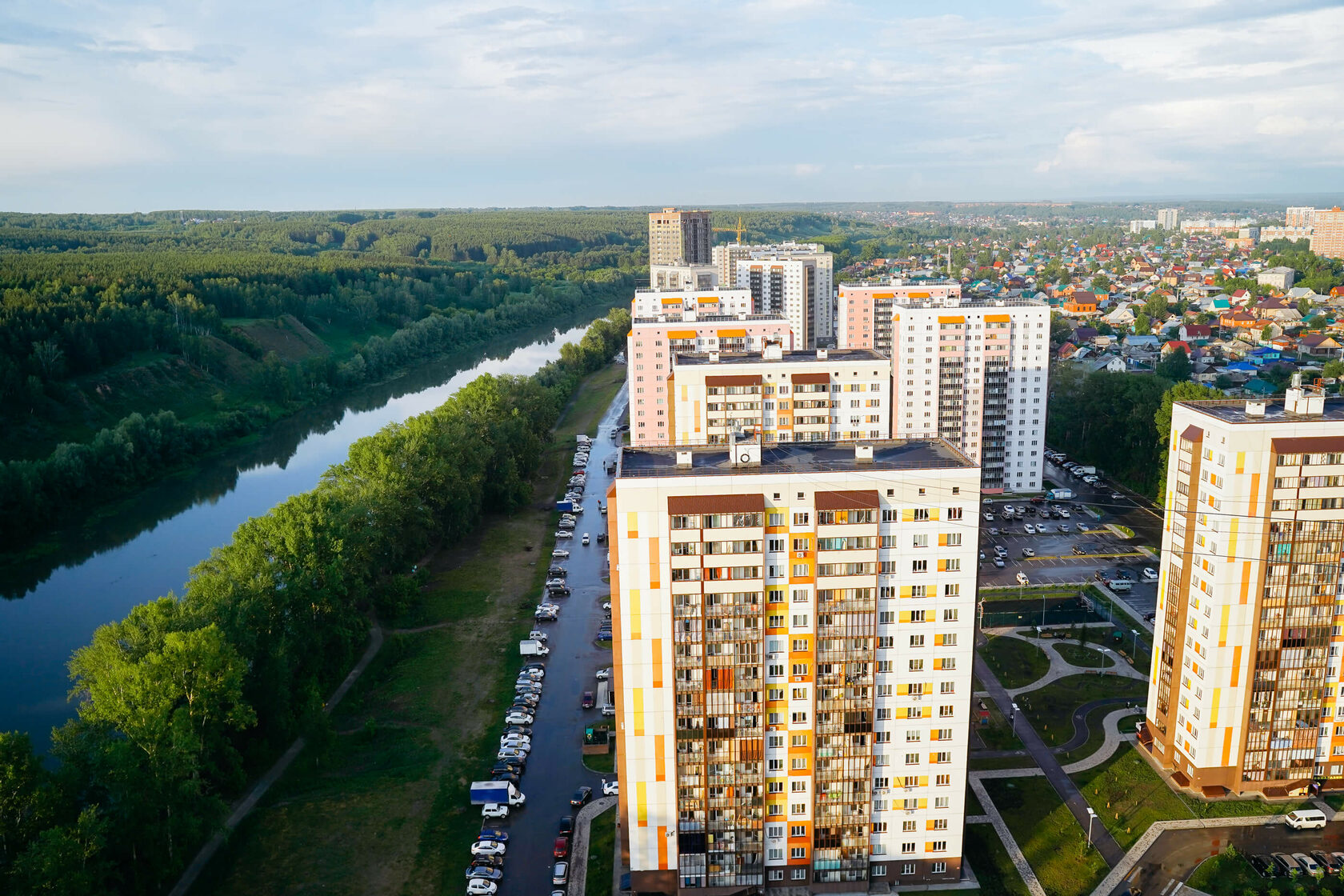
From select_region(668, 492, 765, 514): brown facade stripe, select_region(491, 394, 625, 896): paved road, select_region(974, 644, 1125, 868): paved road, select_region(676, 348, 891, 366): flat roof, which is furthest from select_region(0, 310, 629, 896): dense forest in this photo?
select_region(974, 644, 1125, 868): paved road

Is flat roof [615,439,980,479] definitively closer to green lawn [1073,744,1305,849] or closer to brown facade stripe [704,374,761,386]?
green lawn [1073,744,1305,849]

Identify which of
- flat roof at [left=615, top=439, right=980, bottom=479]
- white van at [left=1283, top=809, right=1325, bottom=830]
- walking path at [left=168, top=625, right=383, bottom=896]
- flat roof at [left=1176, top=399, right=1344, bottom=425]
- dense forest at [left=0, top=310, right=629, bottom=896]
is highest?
flat roof at [left=1176, top=399, right=1344, bottom=425]

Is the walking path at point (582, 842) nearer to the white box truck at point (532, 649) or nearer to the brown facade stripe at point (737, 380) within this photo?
the white box truck at point (532, 649)

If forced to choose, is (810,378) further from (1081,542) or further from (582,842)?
(582,842)

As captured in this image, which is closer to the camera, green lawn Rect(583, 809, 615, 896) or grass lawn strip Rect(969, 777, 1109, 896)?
green lawn Rect(583, 809, 615, 896)

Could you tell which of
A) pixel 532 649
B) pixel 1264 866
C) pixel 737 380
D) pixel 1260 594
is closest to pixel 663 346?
pixel 737 380

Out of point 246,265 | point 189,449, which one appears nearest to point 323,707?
point 189,449

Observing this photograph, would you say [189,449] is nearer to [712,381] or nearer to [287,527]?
[287,527]

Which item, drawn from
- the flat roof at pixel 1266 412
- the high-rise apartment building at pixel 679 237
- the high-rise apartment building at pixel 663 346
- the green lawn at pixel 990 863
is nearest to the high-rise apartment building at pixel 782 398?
the high-rise apartment building at pixel 663 346
